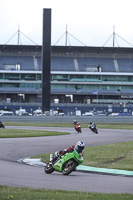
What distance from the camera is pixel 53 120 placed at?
69.2 metres

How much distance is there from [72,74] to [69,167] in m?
96.4

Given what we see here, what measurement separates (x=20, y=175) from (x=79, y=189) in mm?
3155

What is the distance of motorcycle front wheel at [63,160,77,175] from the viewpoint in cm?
1525

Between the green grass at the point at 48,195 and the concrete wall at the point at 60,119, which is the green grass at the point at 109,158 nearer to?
the green grass at the point at 48,195

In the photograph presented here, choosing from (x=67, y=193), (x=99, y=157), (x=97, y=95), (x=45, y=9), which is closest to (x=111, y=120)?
(x=45, y=9)

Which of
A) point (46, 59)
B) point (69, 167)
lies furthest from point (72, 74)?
point (69, 167)

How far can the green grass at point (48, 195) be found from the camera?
10.4 m

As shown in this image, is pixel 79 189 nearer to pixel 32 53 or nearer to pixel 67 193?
pixel 67 193

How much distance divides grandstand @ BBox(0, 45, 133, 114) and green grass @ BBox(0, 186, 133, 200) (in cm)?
9584

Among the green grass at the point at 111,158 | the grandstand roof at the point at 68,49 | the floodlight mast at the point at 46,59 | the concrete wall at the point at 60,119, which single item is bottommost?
the green grass at the point at 111,158

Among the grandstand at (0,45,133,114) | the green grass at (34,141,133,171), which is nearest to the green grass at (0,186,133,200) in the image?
the green grass at (34,141,133,171)

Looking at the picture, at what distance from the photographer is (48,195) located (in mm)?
10797

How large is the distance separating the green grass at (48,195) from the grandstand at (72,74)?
9584 cm

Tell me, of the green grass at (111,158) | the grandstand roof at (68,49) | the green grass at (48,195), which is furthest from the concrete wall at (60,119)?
the green grass at (48,195)
